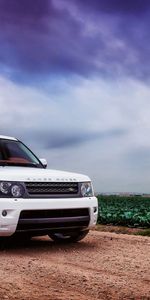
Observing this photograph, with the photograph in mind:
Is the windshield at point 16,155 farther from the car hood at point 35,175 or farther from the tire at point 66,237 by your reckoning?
the tire at point 66,237

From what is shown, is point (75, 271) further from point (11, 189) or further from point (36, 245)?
point (36, 245)

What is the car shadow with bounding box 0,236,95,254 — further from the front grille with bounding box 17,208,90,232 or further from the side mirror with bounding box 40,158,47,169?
the side mirror with bounding box 40,158,47,169

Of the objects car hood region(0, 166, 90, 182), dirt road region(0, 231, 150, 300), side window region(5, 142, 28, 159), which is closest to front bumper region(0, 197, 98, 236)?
car hood region(0, 166, 90, 182)

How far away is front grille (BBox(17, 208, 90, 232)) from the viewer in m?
8.24

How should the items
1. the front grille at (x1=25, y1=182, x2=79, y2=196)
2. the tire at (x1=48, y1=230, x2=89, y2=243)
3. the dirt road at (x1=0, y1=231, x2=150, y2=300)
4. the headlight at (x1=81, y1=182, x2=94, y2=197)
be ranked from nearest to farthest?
the dirt road at (x1=0, y1=231, x2=150, y2=300) < the front grille at (x1=25, y1=182, x2=79, y2=196) < the headlight at (x1=81, y1=182, x2=94, y2=197) < the tire at (x1=48, y1=230, x2=89, y2=243)

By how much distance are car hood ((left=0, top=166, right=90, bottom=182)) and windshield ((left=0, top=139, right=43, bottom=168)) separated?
1.04ft

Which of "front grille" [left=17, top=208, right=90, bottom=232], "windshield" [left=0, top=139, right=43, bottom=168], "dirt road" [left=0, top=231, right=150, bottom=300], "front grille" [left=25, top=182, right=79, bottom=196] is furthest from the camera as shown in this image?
"windshield" [left=0, top=139, right=43, bottom=168]

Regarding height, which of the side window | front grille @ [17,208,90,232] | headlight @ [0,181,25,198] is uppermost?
the side window

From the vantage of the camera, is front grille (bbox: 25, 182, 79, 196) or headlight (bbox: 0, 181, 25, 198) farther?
front grille (bbox: 25, 182, 79, 196)

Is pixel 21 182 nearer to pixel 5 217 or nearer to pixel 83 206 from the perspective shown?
pixel 5 217

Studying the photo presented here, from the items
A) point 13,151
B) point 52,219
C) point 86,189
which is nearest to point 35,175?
point 52,219

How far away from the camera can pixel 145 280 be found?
6727 mm

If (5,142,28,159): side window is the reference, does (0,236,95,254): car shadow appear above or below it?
below

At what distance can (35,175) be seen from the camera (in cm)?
849
